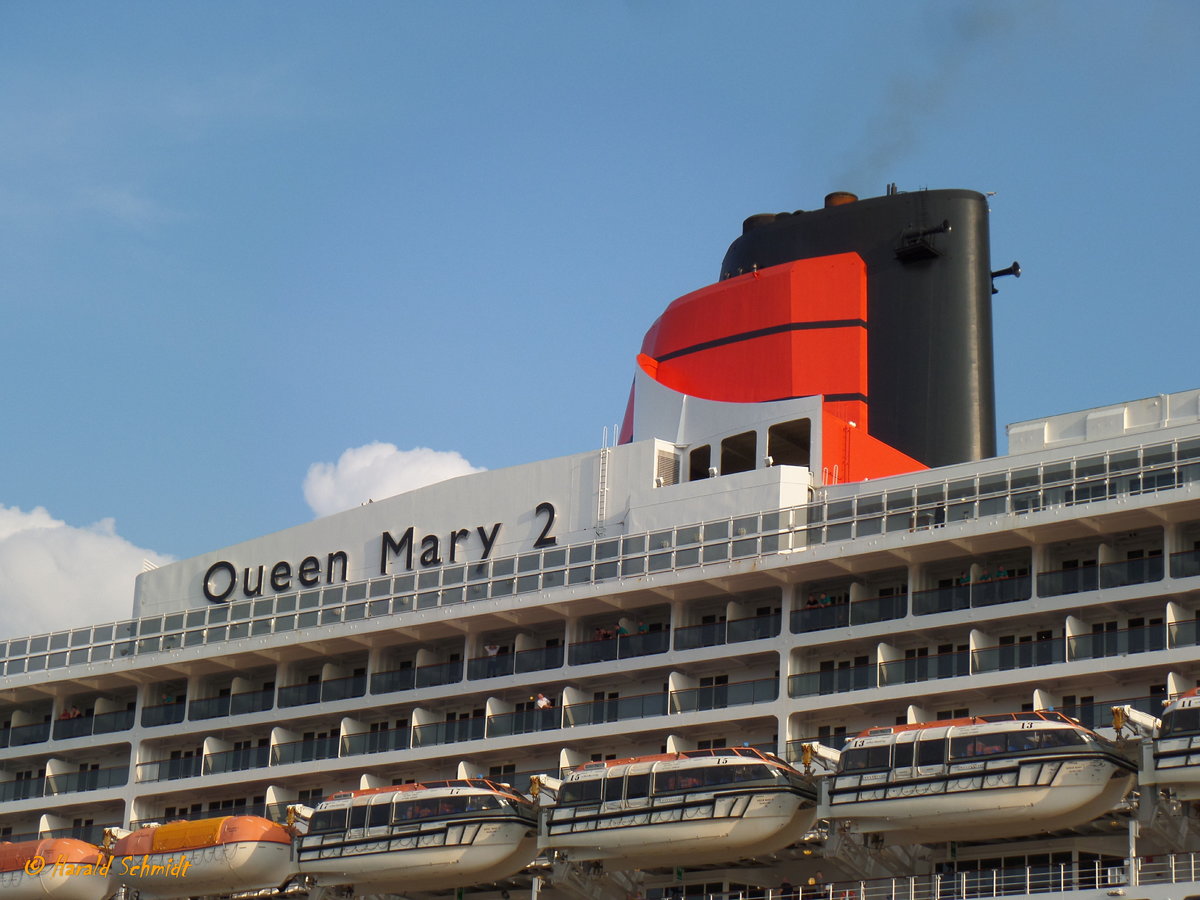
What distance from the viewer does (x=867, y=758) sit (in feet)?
111

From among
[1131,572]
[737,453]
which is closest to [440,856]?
[737,453]

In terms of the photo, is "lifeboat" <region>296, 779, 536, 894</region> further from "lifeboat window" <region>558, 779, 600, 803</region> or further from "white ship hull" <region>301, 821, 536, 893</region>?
"lifeboat window" <region>558, 779, 600, 803</region>

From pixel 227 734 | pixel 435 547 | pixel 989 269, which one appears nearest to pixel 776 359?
pixel 989 269

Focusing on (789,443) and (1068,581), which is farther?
(789,443)

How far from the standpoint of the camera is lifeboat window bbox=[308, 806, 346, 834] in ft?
126

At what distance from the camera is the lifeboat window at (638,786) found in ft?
117

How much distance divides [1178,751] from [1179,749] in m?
0.03

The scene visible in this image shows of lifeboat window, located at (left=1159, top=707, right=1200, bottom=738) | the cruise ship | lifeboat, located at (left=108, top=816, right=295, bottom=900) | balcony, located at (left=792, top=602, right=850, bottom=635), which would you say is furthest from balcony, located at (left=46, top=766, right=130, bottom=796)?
lifeboat window, located at (left=1159, top=707, right=1200, bottom=738)

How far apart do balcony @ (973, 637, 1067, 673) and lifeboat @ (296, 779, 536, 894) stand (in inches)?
330

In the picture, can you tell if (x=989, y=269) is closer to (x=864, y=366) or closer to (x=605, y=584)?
(x=864, y=366)

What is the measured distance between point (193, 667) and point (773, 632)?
44.8 feet

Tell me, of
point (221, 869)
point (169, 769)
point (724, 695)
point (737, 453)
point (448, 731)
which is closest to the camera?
point (724, 695)

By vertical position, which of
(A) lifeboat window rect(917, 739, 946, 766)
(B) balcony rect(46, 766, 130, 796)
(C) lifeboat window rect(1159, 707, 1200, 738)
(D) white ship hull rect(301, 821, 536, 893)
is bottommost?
(D) white ship hull rect(301, 821, 536, 893)

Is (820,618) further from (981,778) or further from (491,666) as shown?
(491,666)
